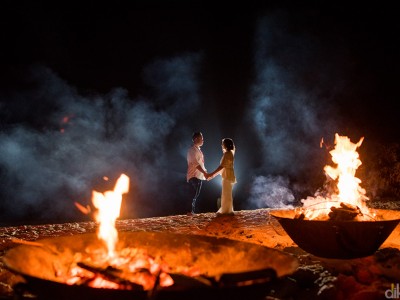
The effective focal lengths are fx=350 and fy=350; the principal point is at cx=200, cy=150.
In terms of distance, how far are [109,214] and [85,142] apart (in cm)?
1652

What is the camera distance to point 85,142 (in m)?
19.2

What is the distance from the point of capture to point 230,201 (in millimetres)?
9641

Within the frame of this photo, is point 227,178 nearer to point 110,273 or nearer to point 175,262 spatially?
point 175,262

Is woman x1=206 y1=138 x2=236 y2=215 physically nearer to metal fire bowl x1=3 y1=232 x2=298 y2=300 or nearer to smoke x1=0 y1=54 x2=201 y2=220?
metal fire bowl x1=3 y1=232 x2=298 y2=300

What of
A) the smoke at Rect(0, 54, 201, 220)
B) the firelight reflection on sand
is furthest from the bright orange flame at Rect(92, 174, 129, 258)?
the smoke at Rect(0, 54, 201, 220)

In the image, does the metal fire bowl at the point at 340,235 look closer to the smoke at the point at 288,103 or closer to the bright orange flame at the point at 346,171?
the bright orange flame at the point at 346,171

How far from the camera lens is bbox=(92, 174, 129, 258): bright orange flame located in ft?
11.0

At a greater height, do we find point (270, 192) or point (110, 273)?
point (270, 192)

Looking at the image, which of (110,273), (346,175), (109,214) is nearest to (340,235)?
(346,175)

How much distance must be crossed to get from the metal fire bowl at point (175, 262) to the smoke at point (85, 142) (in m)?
14.4

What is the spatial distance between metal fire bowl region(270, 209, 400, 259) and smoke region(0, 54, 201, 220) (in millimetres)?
14147

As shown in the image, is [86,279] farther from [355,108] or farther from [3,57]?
[3,57]

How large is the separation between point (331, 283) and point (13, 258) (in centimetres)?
329

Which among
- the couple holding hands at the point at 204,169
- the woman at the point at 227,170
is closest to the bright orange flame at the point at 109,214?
the couple holding hands at the point at 204,169
